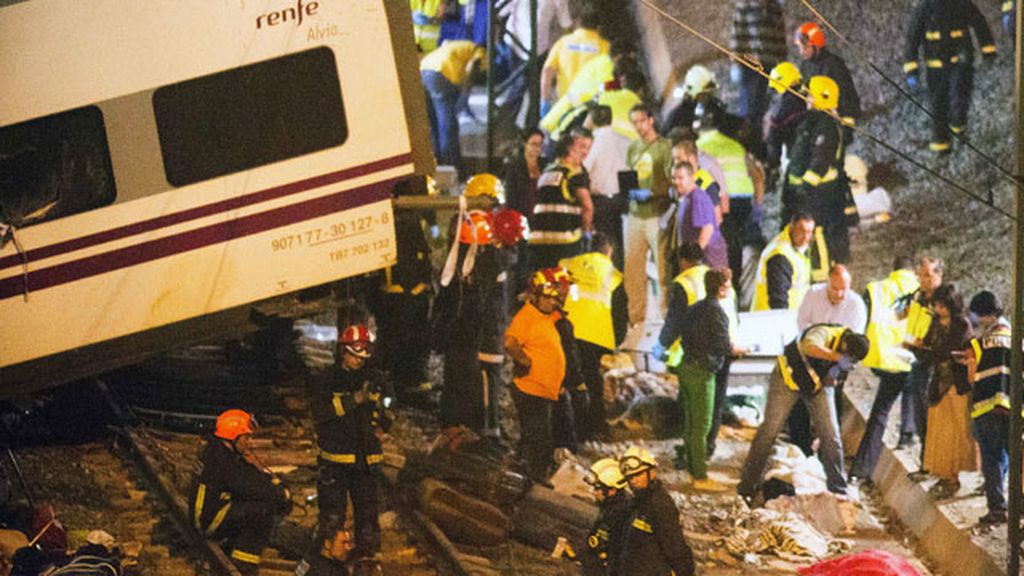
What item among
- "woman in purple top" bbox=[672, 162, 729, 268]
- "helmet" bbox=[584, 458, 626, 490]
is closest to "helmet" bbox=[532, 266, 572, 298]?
"woman in purple top" bbox=[672, 162, 729, 268]

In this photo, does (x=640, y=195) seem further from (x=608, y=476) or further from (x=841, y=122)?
(x=608, y=476)

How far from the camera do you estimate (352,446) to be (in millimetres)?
12383

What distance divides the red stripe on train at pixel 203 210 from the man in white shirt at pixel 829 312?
4.54 meters

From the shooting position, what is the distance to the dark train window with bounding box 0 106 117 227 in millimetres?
11883

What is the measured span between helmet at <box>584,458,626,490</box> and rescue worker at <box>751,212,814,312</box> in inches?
155

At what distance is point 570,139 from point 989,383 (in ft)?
15.4

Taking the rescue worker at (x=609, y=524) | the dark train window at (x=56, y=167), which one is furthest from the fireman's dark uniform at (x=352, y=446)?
the dark train window at (x=56, y=167)

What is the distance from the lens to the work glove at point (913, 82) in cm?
1533

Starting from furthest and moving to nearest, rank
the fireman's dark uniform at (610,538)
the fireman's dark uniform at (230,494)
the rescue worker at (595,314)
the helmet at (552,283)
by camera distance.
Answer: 1. the rescue worker at (595,314)
2. the helmet at (552,283)
3. the fireman's dark uniform at (230,494)
4. the fireman's dark uniform at (610,538)

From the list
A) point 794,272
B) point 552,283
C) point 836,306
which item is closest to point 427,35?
point 552,283

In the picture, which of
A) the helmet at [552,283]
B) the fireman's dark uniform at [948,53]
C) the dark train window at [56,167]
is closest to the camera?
the dark train window at [56,167]

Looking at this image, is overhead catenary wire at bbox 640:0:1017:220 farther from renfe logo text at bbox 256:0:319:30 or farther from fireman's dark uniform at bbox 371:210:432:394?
fireman's dark uniform at bbox 371:210:432:394

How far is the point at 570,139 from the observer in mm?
15320

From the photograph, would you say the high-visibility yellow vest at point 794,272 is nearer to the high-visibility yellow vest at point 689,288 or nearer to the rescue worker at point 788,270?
the rescue worker at point 788,270
